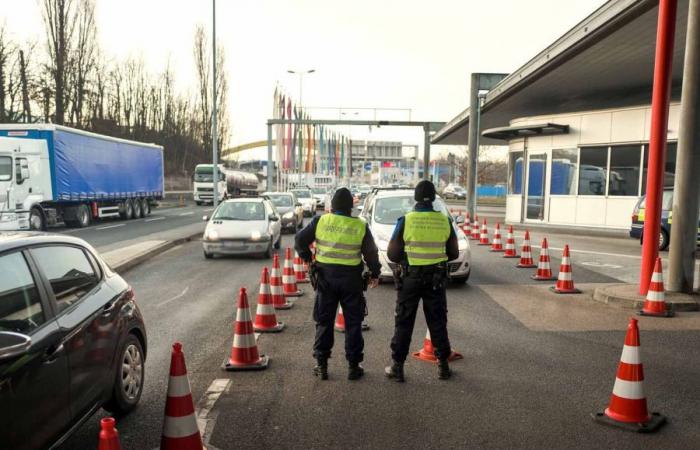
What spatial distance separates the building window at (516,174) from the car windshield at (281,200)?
31.2 feet

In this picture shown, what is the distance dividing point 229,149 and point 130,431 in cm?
6213

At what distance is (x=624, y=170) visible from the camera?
19.3 m

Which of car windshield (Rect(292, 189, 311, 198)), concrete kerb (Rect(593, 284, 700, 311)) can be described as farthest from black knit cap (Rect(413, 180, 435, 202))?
car windshield (Rect(292, 189, 311, 198))

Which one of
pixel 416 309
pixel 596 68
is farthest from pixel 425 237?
pixel 596 68

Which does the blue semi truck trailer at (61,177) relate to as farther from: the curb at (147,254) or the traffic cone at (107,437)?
the traffic cone at (107,437)

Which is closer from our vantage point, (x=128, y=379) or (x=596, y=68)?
(x=128, y=379)

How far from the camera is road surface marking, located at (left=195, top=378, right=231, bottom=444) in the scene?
4074 millimetres

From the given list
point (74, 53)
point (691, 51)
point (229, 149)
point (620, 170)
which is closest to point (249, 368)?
point (691, 51)

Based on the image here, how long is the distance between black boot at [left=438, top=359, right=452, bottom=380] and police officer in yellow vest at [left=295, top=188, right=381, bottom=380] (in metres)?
0.73

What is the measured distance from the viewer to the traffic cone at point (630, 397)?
13.9ft

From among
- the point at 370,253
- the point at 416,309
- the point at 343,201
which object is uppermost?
the point at 343,201

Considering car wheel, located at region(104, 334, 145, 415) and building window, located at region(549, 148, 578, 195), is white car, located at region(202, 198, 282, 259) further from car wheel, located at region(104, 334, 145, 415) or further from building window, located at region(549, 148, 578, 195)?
building window, located at region(549, 148, 578, 195)

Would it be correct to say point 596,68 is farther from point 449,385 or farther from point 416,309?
point 449,385

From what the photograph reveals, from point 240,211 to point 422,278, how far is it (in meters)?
10.1
